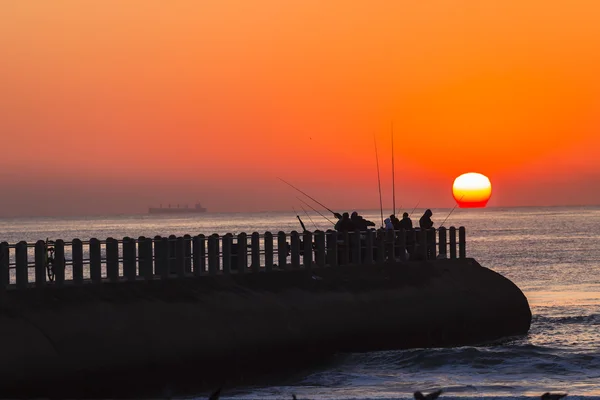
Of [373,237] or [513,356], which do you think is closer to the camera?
[513,356]

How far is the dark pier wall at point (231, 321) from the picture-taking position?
24688 mm

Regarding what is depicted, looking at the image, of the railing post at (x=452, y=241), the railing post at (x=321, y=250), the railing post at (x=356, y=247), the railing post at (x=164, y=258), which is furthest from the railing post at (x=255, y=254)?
the railing post at (x=452, y=241)

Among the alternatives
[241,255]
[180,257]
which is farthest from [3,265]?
[241,255]

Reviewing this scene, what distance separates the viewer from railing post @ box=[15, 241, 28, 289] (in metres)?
26.2

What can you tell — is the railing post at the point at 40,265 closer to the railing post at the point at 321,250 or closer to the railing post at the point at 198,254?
the railing post at the point at 198,254

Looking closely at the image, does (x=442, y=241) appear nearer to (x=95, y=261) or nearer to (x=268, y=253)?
(x=268, y=253)

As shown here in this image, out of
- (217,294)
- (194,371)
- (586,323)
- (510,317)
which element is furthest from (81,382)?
(586,323)

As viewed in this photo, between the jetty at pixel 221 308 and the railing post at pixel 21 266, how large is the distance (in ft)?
0.13

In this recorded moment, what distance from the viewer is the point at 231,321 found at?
94.3 feet

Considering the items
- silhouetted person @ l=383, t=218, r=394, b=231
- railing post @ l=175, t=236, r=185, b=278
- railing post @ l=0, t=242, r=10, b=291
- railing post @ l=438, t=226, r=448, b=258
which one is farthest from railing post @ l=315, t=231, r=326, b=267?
railing post @ l=0, t=242, r=10, b=291

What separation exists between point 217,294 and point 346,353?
4515mm

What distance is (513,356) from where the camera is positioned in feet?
112

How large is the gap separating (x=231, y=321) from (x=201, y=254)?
2.89 metres

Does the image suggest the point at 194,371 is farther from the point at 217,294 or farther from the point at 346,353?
the point at 346,353
